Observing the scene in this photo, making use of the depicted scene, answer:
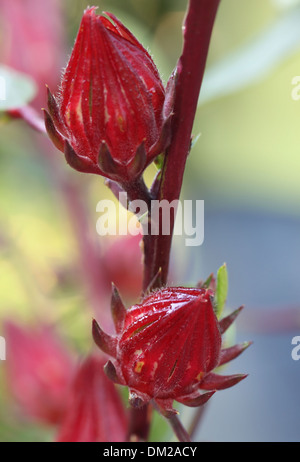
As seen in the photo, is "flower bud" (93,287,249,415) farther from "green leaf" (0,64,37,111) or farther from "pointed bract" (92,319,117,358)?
"green leaf" (0,64,37,111)

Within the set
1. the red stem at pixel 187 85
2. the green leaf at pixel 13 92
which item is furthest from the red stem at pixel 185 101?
the green leaf at pixel 13 92

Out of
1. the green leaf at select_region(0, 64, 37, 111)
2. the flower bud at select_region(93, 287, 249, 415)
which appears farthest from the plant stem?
the green leaf at select_region(0, 64, 37, 111)

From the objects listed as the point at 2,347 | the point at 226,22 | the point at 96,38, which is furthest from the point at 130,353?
the point at 226,22

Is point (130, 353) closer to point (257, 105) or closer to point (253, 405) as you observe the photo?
point (253, 405)

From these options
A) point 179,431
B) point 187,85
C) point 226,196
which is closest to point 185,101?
point 187,85

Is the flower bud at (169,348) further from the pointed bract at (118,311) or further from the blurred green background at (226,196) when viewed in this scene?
the blurred green background at (226,196)
